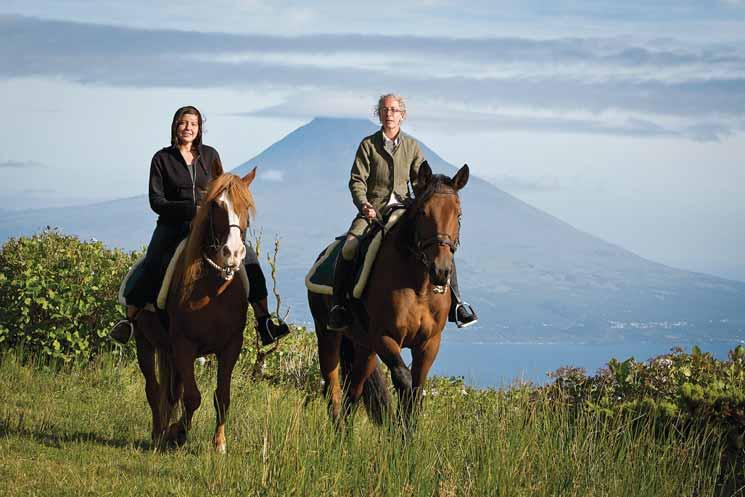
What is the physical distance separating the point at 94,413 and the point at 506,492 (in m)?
5.99

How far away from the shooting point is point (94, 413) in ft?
41.1

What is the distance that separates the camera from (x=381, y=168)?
35.6 ft

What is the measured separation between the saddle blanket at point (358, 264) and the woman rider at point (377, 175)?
0.18 meters

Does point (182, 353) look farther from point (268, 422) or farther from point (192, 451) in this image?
point (268, 422)

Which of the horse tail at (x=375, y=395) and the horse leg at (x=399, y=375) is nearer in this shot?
the horse leg at (x=399, y=375)

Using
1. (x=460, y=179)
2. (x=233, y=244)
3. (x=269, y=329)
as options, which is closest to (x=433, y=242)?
(x=460, y=179)

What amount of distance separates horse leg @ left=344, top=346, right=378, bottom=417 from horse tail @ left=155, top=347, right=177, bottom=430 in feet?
5.48

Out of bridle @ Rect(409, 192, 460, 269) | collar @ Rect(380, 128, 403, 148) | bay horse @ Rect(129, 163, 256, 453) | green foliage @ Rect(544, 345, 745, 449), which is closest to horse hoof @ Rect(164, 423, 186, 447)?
bay horse @ Rect(129, 163, 256, 453)

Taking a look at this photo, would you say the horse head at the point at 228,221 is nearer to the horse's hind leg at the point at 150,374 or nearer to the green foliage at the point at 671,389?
the horse's hind leg at the point at 150,374

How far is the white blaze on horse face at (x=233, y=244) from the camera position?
9.24 meters

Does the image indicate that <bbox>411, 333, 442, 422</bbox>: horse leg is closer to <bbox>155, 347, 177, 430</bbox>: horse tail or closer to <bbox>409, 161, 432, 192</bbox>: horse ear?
<bbox>409, 161, 432, 192</bbox>: horse ear

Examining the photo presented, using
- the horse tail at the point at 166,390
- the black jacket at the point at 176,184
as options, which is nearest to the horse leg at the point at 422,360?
the horse tail at the point at 166,390

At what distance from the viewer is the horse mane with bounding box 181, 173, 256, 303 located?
945 cm

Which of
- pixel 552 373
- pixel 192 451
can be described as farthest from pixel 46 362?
pixel 552 373
